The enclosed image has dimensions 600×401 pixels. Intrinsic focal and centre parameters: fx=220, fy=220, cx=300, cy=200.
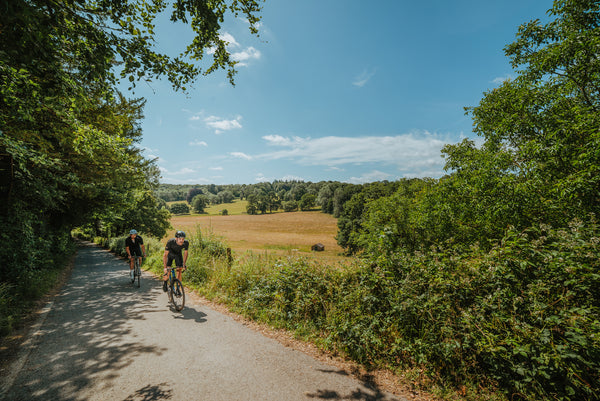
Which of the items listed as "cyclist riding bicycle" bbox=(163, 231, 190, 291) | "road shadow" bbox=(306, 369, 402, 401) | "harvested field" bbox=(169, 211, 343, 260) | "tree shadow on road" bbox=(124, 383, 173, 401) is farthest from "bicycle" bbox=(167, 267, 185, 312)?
"harvested field" bbox=(169, 211, 343, 260)

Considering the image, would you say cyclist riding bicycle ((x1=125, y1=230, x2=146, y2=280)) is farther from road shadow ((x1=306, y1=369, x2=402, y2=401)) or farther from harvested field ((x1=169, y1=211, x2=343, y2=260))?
harvested field ((x1=169, y1=211, x2=343, y2=260))

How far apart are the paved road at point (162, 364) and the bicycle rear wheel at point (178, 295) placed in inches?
9.7

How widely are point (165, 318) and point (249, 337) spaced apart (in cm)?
259

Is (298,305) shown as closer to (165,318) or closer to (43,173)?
(165,318)

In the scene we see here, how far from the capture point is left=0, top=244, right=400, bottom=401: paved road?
3.26 meters

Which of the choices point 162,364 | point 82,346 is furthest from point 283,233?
point 162,364

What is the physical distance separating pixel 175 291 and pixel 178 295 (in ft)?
0.77

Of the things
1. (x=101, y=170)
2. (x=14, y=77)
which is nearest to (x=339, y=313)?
(x=14, y=77)

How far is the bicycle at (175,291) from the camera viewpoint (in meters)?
6.35

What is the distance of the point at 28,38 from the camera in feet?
8.82

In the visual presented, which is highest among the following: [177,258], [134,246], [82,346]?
[177,258]

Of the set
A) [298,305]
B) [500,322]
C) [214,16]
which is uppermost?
[214,16]

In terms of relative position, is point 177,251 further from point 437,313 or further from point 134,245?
point 437,313

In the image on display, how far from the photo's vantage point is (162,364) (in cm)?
391
